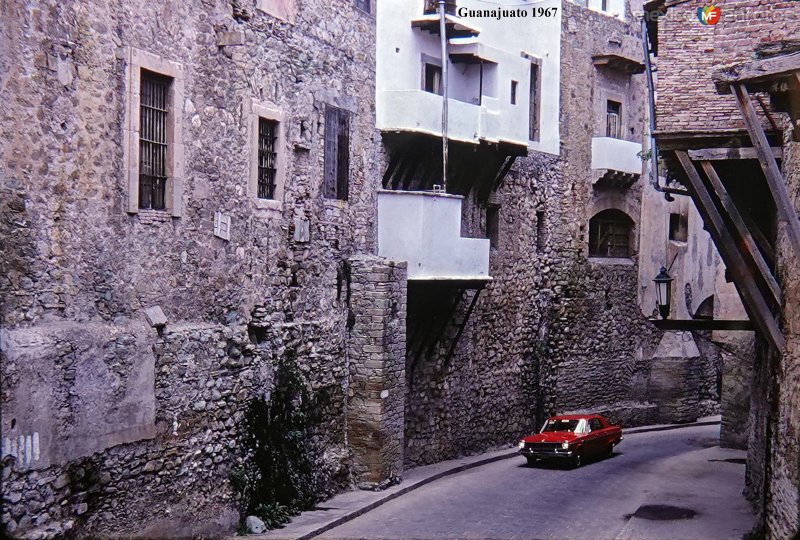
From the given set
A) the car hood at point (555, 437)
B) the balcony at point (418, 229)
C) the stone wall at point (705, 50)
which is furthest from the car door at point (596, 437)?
the stone wall at point (705, 50)

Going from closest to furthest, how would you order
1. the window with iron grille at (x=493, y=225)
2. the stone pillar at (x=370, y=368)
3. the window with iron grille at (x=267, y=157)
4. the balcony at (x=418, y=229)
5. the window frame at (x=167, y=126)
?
the window frame at (x=167, y=126) → the window with iron grille at (x=267, y=157) → the stone pillar at (x=370, y=368) → the balcony at (x=418, y=229) → the window with iron grille at (x=493, y=225)

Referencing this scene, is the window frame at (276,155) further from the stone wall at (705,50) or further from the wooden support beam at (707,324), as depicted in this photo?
the wooden support beam at (707,324)

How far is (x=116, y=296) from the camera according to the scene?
11438 millimetres

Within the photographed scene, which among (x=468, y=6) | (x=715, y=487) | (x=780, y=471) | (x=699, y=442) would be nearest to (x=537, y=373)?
(x=699, y=442)

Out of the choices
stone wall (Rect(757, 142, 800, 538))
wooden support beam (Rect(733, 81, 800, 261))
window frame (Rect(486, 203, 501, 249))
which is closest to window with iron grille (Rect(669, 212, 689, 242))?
window frame (Rect(486, 203, 501, 249))

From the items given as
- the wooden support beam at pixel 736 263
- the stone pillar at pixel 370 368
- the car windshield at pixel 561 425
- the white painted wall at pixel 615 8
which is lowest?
the car windshield at pixel 561 425

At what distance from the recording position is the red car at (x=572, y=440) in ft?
65.2

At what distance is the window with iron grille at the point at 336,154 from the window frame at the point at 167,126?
4053 millimetres

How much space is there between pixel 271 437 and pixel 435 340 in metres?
6.18

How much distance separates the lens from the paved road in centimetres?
1434

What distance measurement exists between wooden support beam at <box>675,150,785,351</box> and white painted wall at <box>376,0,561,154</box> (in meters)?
5.50

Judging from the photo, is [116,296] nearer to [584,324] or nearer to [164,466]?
[164,466]

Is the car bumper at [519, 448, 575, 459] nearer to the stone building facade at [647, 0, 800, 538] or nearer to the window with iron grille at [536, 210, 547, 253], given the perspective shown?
the stone building facade at [647, 0, 800, 538]

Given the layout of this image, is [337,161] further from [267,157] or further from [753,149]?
[753,149]
